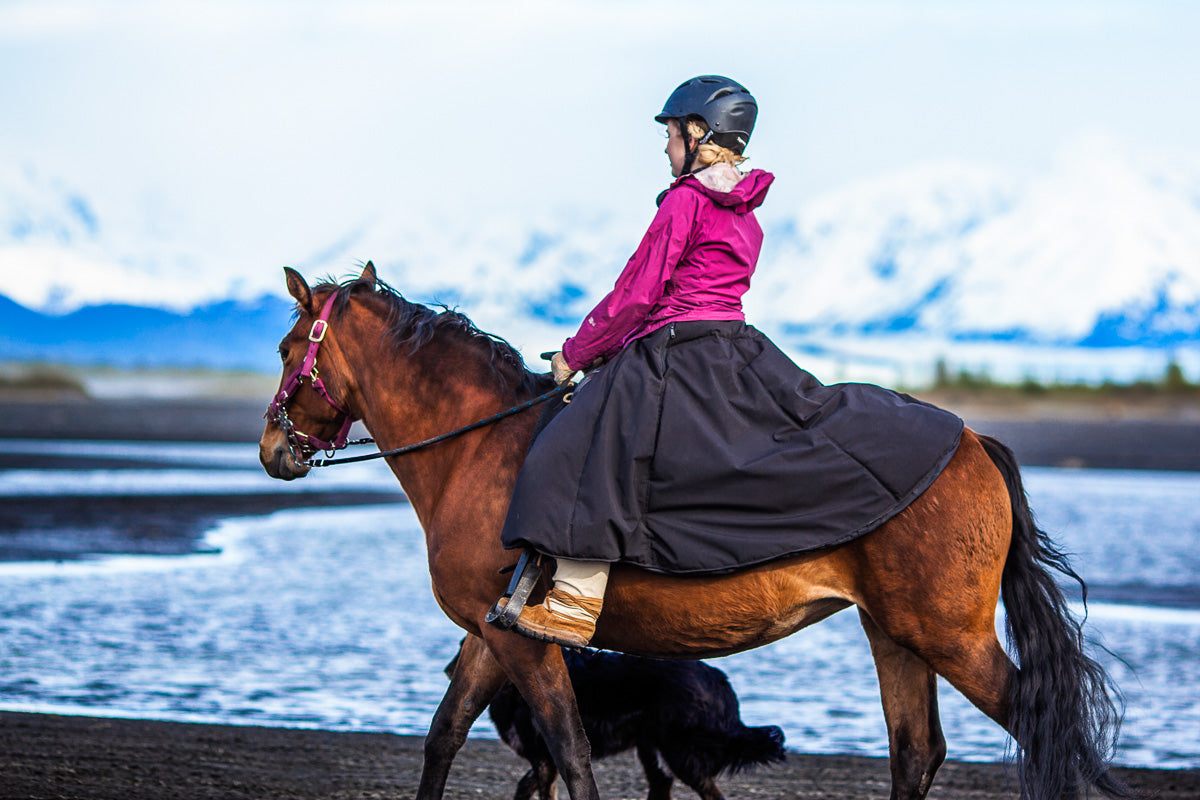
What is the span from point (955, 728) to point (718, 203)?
14.8ft

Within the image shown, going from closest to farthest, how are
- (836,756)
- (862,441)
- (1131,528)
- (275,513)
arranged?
(862,441)
(836,756)
(1131,528)
(275,513)

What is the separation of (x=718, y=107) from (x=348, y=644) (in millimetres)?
6094

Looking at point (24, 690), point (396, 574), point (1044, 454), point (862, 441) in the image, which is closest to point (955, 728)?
point (862, 441)

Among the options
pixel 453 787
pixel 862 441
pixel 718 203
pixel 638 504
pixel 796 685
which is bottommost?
pixel 453 787

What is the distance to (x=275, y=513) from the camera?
1938cm

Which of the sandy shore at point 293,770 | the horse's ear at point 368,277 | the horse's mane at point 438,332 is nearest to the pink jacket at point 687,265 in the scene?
the horse's mane at point 438,332

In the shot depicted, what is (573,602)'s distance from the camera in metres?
5.12

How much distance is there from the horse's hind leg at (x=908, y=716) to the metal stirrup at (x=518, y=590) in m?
1.28

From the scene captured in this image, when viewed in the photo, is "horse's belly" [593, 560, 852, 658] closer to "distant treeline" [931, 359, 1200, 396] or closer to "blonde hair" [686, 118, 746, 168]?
"blonde hair" [686, 118, 746, 168]

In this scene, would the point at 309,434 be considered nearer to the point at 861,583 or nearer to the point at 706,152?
the point at 706,152

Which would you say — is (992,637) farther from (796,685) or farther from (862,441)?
(796,685)

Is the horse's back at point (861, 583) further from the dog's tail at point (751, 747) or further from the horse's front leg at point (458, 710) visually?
the dog's tail at point (751, 747)

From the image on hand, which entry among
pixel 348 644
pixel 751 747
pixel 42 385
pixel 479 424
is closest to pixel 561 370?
pixel 479 424

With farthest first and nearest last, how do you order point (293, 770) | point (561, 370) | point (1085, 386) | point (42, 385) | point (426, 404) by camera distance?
point (42, 385)
point (1085, 386)
point (293, 770)
point (426, 404)
point (561, 370)
